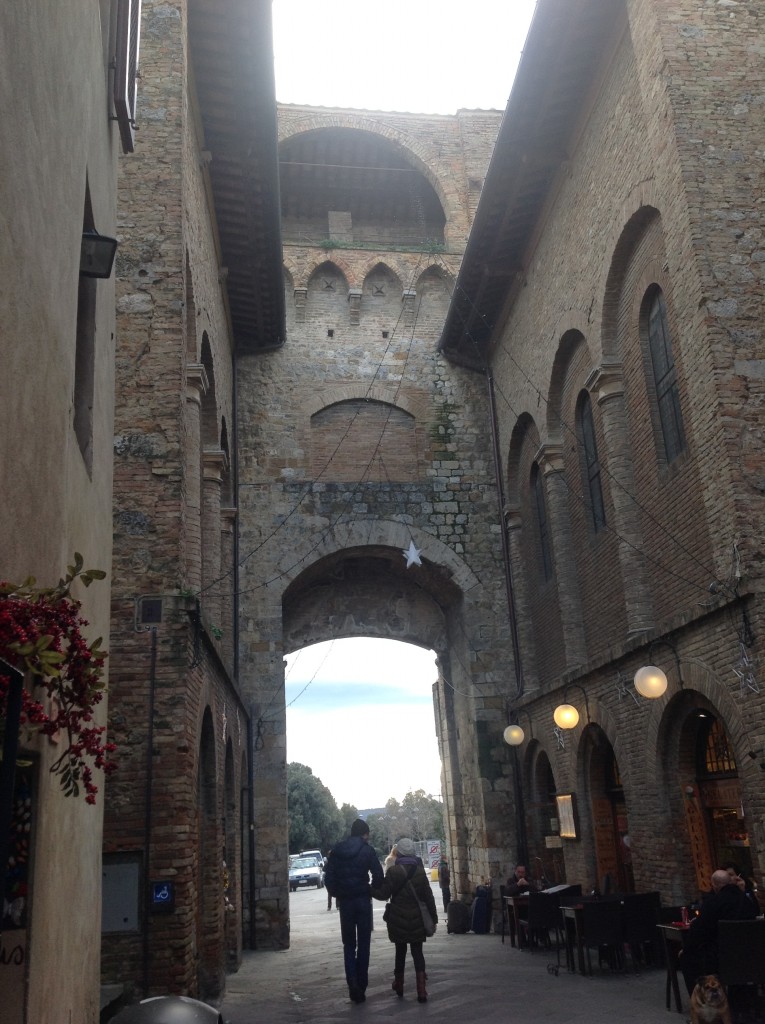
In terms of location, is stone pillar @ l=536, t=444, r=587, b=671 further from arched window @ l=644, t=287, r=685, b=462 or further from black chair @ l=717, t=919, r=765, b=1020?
black chair @ l=717, t=919, r=765, b=1020

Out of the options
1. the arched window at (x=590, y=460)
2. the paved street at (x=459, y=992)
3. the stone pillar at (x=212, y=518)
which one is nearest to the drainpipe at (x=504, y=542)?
the arched window at (x=590, y=460)

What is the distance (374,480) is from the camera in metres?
17.6

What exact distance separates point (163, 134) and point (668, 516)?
706 centimetres

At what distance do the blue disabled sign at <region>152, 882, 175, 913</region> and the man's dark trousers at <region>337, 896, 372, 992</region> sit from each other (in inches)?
61.2

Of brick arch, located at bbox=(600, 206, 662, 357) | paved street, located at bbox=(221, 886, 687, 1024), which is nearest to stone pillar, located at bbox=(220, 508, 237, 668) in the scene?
paved street, located at bbox=(221, 886, 687, 1024)

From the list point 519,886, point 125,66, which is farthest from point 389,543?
point 125,66

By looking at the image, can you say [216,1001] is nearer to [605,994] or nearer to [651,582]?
[605,994]

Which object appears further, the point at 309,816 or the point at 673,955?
the point at 309,816

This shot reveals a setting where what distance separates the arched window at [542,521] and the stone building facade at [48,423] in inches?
424

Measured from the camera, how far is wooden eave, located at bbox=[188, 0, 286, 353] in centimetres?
1172

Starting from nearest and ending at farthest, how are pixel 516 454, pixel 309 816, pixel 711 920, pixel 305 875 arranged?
pixel 711 920, pixel 516 454, pixel 305 875, pixel 309 816

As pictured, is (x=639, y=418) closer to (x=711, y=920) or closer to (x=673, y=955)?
(x=673, y=955)

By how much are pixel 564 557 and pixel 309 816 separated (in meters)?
41.0

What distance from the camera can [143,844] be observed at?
8156mm
